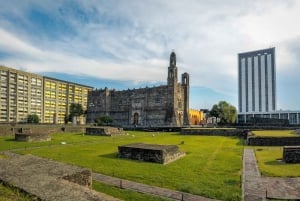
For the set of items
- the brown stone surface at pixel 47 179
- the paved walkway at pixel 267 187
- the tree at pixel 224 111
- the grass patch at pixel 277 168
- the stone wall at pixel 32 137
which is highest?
the tree at pixel 224 111

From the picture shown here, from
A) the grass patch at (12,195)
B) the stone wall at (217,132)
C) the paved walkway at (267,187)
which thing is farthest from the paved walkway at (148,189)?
the stone wall at (217,132)

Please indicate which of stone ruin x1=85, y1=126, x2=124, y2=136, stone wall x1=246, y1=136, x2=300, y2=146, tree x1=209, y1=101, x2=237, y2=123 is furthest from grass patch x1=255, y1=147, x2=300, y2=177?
tree x1=209, y1=101, x2=237, y2=123

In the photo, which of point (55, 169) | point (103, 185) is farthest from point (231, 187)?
point (55, 169)

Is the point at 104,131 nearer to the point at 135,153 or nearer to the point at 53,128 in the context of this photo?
the point at 53,128

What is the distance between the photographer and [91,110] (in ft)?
363

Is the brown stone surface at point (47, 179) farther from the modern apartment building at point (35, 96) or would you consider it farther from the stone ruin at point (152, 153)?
the modern apartment building at point (35, 96)

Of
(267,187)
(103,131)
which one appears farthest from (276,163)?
(103,131)

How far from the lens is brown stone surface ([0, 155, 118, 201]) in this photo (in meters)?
6.63

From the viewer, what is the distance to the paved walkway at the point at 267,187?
34.7 feet

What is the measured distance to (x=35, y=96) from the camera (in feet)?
337

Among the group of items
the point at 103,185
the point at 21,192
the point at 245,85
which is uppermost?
the point at 245,85

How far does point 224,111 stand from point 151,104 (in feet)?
79.7

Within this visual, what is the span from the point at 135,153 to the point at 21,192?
12.5m

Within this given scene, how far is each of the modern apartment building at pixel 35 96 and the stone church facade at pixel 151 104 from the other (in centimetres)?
1549
